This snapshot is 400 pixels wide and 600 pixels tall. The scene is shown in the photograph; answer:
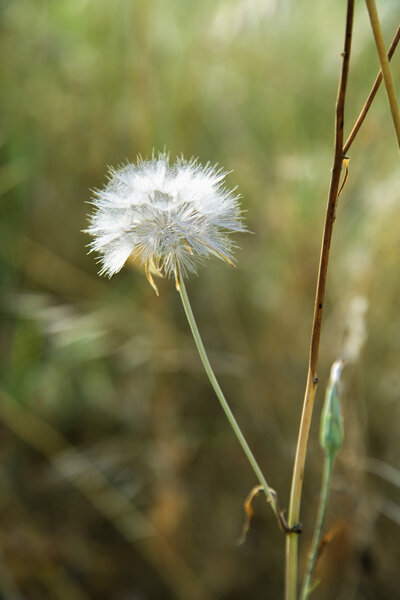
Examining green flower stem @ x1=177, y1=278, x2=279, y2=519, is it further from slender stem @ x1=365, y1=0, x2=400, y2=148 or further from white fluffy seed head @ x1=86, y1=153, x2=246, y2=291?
slender stem @ x1=365, y1=0, x2=400, y2=148

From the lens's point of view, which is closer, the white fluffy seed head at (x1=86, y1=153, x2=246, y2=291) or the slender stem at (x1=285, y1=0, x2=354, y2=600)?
the slender stem at (x1=285, y1=0, x2=354, y2=600)

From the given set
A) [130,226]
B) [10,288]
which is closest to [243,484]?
[10,288]

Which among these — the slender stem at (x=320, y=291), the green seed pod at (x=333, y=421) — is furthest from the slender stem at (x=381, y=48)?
the green seed pod at (x=333, y=421)

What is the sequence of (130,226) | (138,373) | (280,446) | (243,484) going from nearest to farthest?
1. (130,226)
2. (280,446)
3. (243,484)
4. (138,373)

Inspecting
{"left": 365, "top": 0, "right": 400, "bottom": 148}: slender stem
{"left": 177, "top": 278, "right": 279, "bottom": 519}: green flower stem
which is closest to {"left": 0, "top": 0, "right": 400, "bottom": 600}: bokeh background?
{"left": 177, "top": 278, "right": 279, "bottom": 519}: green flower stem

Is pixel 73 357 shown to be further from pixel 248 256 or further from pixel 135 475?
pixel 248 256

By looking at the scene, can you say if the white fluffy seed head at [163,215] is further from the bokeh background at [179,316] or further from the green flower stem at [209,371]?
the bokeh background at [179,316]

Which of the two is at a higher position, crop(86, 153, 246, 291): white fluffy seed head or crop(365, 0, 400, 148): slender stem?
crop(365, 0, 400, 148): slender stem
